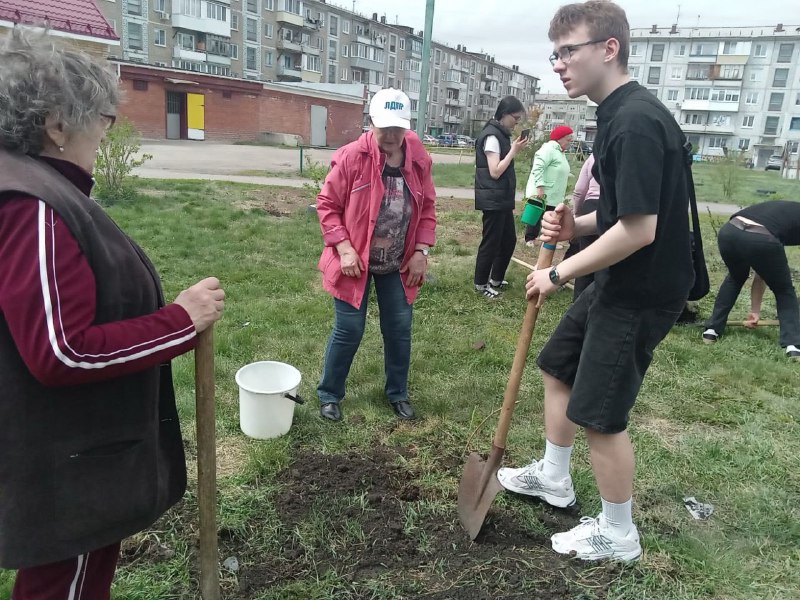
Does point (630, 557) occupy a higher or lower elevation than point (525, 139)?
lower

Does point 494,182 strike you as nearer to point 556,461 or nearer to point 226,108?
point 556,461

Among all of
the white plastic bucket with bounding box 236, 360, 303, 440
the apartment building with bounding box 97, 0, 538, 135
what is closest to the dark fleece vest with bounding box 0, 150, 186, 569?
the white plastic bucket with bounding box 236, 360, 303, 440

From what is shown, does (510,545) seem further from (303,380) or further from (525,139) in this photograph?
(525,139)

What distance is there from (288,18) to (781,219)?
205ft

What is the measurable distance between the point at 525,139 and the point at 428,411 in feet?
11.5

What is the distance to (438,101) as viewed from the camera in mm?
85125

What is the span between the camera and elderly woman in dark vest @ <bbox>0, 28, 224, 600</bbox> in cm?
134

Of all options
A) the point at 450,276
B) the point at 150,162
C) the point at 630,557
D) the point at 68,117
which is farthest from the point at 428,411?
the point at 150,162

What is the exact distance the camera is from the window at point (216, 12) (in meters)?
52.3

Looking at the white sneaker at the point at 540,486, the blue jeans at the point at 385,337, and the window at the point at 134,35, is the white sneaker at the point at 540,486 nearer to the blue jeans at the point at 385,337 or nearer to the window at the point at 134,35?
the blue jeans at the point at 385,337

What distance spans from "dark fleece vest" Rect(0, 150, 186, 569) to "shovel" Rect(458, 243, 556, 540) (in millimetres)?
1464

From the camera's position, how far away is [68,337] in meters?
1.37

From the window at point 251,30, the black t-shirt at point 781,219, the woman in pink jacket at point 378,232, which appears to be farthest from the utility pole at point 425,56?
the window at point 251,30

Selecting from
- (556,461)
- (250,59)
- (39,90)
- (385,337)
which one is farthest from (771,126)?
→ (39,90)
